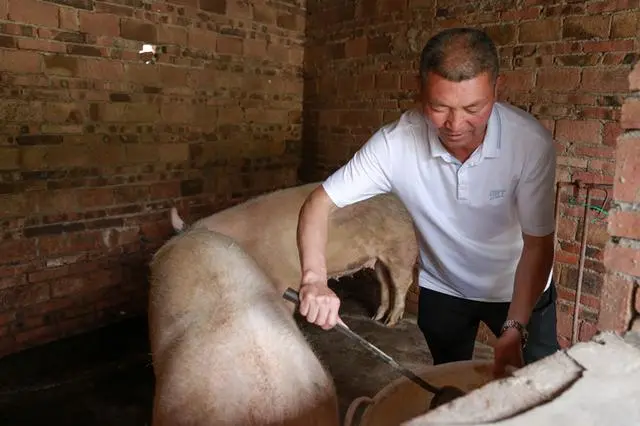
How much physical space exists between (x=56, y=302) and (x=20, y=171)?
1.01 meters

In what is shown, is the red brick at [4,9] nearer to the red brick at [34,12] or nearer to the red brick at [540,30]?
the red brick at [34,12]

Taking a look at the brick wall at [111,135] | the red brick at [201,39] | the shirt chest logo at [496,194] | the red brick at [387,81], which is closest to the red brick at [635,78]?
the shirt chest logo at [496,194]

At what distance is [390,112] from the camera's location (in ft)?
14.3

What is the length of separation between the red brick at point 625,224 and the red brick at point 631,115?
0.17 m

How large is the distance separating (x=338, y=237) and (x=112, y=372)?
1833mm

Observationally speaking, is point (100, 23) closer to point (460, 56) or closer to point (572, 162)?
point (460, 56)

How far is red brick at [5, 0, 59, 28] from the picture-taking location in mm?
3395

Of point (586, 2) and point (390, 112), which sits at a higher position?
point (586, 2)

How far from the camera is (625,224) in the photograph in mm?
1036

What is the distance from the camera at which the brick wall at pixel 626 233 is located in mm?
1006

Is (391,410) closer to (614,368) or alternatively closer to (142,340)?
(614,368)

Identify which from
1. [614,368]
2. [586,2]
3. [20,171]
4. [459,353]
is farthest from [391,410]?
[20,171]

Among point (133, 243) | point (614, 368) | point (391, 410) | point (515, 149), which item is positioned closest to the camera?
point (614, 368)

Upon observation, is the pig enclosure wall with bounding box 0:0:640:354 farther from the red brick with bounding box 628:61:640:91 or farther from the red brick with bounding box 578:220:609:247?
the red brick with bounding box 628:61:640:91
